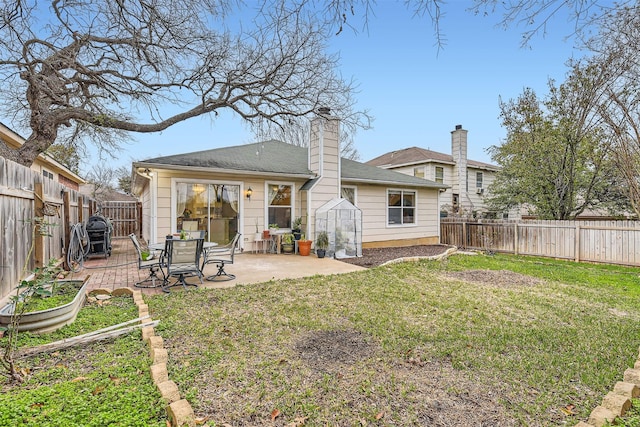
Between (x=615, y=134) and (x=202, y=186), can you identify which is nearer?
(x=615, y=134)

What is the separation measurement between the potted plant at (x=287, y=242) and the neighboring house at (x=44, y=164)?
5.81 m

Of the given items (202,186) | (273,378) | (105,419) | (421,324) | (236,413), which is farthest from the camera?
(202,186)

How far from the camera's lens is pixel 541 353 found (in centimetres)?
326

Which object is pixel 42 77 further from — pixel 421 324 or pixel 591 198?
pixel 591 198

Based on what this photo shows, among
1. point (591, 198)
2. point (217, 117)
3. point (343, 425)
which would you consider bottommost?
point (343, 425)


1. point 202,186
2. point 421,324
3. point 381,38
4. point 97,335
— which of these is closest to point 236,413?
point 97,335

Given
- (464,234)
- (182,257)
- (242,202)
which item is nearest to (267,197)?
(242,202)

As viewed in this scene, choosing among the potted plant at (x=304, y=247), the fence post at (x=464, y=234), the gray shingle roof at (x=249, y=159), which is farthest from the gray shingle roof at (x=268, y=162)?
the potted plant at (x=304, y=247)

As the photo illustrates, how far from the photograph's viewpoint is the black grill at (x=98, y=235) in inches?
339

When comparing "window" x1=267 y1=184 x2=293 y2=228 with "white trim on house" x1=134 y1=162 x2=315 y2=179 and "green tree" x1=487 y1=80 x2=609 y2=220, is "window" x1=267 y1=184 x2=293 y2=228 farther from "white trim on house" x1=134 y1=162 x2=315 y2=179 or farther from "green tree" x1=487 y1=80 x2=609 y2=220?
"green tree" x1=487 y1=80 x2=609 y2=220

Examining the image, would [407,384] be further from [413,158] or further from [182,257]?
[413,158]

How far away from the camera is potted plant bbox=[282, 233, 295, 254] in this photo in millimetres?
9922

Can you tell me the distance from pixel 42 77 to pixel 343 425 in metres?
9.58

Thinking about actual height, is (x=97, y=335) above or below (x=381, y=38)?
below
